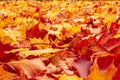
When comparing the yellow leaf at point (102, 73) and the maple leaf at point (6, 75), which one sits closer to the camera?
the yellow leaf at point (102, 73)

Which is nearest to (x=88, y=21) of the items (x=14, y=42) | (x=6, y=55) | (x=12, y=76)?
(x=14, y=42)

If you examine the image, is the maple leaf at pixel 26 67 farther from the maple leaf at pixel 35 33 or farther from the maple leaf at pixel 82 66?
the maple leaf at pixel 35 33

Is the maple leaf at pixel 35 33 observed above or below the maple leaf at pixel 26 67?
above

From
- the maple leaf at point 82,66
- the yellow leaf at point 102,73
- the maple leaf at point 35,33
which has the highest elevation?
the maple leaf at point 35,33

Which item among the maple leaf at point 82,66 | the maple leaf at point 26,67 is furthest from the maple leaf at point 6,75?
the maple leaf at point 82,66

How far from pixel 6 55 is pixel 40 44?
0.63 ft

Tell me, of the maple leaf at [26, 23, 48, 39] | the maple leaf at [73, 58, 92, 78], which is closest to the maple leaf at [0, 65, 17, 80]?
the maple leaf at [73, 58, 92, 78]

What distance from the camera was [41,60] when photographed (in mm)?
1233

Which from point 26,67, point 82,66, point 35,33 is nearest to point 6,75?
point 26,67

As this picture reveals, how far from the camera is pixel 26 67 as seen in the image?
3.77ft

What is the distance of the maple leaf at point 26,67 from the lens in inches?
44.4

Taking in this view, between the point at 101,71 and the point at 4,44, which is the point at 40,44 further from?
the point at 101,71

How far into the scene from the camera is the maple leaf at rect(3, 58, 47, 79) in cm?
113

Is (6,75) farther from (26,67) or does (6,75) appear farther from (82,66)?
(82,66)
